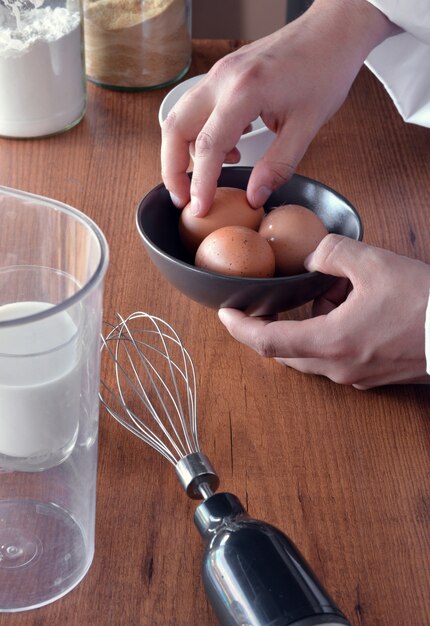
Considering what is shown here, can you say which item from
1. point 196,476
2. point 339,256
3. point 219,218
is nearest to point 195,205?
point 219,218

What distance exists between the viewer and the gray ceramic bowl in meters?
0.66

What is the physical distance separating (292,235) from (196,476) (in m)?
0.23

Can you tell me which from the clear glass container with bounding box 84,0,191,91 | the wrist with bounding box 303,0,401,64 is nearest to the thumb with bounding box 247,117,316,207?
the wrist with bounding box 303,0,401,64

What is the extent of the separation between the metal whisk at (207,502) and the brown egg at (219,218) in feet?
0.25

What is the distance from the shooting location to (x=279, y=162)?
0.76 metres

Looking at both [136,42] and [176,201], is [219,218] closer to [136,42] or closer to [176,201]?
[176,201]

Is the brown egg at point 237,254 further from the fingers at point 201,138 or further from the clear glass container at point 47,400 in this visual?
the clear glass container at point 47,400

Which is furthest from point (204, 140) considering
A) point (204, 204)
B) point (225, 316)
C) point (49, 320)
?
Result: point (49, 320)

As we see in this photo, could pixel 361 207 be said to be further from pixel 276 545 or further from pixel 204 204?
pixel 276 545

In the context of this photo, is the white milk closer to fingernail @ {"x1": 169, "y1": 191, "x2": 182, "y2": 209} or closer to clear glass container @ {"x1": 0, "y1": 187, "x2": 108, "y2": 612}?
clear glass container @ {"x1": 0, "y1": 187, "x2": 108, "y2": 612}

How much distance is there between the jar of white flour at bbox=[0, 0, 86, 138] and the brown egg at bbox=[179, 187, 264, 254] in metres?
0.33

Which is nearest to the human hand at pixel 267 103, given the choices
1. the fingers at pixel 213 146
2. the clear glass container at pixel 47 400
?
the fingers at pixel 213 146

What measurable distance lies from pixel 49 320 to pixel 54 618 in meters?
0.20

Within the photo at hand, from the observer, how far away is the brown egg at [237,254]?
68 centimetres
